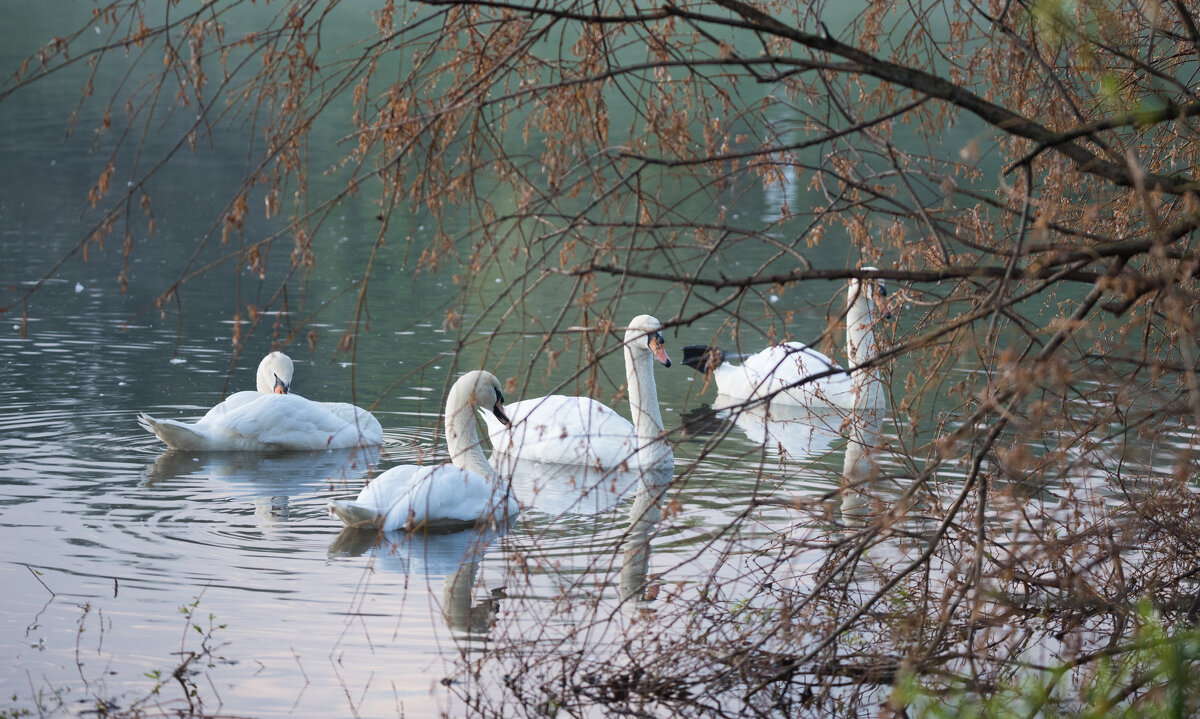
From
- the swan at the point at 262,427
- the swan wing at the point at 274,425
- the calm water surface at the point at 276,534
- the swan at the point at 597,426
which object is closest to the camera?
the calm water surface at the point at 276,534

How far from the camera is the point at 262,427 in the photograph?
977 centimetres

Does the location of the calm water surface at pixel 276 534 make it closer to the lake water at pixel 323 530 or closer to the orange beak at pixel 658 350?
the lake water at pixel 323 530

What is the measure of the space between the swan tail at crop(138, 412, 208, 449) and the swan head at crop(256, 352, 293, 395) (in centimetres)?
120

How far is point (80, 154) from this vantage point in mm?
30500

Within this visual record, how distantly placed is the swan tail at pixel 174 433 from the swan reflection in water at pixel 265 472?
0.23 feet

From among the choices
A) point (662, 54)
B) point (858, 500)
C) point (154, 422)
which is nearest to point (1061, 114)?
point (662, 54)

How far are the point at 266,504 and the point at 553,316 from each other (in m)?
7.41

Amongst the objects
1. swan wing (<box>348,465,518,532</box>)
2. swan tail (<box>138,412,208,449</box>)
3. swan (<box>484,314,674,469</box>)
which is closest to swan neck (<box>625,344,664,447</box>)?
swan (<box>484,314,674,469</box>)

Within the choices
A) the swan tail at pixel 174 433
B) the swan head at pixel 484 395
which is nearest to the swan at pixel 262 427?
the swan tail at pixel 174 433

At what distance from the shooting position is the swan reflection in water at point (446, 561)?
618 centimetres

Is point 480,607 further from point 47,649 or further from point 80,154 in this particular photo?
point 80,154

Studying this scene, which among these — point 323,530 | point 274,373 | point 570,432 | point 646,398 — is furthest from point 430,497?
point 274,373

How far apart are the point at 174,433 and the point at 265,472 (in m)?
0.76

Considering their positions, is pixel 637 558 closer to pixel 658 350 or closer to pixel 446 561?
pixel 446 561
